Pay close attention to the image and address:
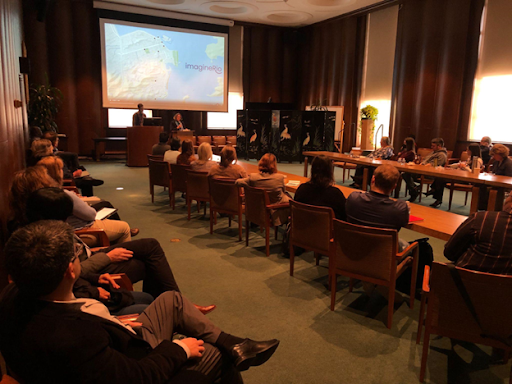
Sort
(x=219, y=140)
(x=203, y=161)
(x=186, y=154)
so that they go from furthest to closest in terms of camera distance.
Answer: (x=219, y=140) < (x=186, y=154) < (x=203, y=161)

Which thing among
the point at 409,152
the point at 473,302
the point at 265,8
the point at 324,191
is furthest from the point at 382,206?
the point at 265,8

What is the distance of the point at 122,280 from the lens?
2139mm

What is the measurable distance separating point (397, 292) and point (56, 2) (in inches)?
454

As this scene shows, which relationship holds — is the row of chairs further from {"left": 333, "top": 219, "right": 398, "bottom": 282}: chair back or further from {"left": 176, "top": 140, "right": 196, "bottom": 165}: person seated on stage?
{"left": 333, "top": 219, "right": 398, "bottom": 282}: chair back

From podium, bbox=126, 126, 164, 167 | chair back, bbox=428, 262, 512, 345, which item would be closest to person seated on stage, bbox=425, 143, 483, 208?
chair back, bbox=428, 262, 512, 345

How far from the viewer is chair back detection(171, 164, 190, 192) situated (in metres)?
5.48

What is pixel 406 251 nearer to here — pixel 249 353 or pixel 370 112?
pixel 249 353

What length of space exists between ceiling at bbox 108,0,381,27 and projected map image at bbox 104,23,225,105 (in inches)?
30.2

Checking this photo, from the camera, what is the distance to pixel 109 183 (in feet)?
25.6

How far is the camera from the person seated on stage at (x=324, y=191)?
3.29 meters

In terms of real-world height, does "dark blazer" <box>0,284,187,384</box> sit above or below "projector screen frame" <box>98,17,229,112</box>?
below

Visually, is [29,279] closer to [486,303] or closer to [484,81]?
[486,303]

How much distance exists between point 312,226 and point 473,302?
141 centimetres

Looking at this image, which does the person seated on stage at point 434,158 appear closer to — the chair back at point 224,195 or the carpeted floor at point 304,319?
the carpeted floor at point 304,319
